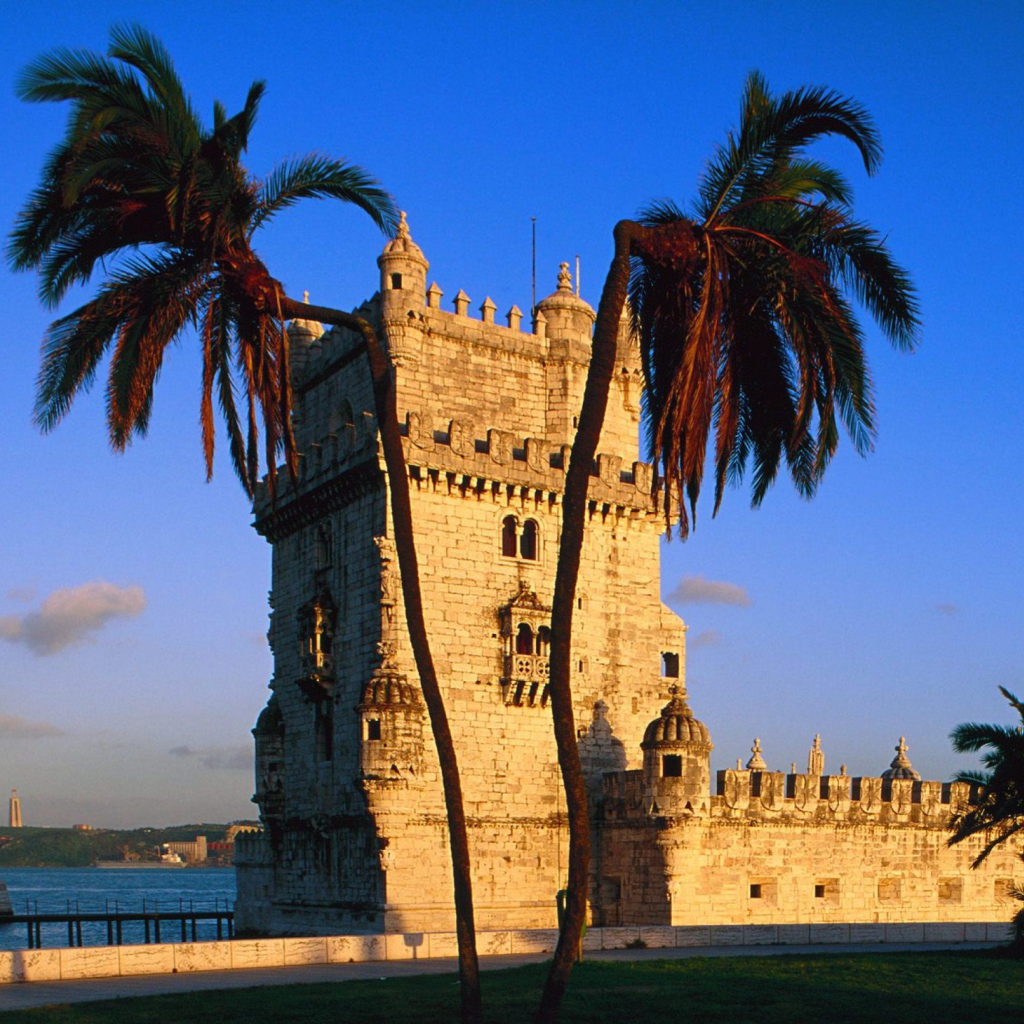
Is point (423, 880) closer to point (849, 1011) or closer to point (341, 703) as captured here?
point (341, 703)

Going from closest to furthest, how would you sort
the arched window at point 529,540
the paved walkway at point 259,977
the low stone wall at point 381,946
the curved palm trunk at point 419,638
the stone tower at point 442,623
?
the curved palm trunk at point 419,638, the paved walkway at point 259,977, the low stone wall at point 381,946, the stone tower at point 442,623, the arched window at point 529,540

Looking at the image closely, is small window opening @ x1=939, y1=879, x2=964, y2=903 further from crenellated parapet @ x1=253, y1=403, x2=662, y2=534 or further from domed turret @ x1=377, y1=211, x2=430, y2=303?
domed turret @ x1=377, y1=211, x2=430, y2=303

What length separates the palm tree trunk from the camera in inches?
677

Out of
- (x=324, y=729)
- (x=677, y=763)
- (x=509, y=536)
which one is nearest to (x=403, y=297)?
(x=509, y=536)

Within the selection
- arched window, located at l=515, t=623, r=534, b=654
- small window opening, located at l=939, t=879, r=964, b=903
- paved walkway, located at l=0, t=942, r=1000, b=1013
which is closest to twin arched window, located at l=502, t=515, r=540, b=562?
arched window, located at l=515, t=623, r=534, b=654

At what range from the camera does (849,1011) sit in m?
19.7

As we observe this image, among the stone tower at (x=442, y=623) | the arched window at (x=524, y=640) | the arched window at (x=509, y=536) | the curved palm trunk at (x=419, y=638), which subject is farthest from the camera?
the arched window at (x=509, y=536)

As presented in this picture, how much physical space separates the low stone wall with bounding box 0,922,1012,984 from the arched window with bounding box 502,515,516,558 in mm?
11190

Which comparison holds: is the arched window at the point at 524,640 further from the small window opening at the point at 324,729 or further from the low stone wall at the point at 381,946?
the low stone wall at the point at 381,946

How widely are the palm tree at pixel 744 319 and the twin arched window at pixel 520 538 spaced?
18.7 metres

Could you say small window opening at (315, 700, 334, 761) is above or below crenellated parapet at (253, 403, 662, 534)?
below

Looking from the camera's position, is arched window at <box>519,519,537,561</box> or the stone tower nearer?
the stone tower

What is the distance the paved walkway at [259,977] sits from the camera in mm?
22297

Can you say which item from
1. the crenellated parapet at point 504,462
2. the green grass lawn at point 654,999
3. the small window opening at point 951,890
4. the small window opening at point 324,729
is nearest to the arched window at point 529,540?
the crenellated parapet at point 504,462
